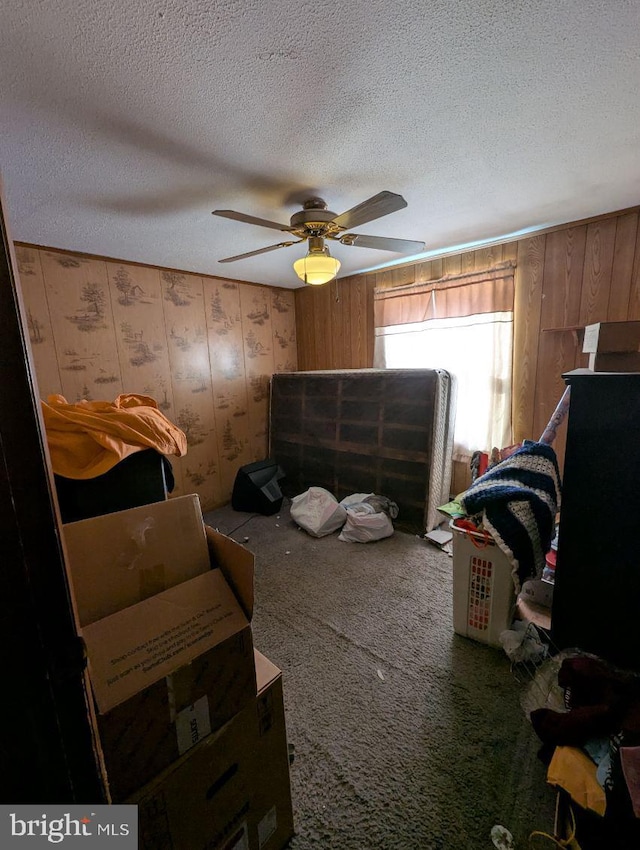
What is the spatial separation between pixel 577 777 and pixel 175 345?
342cm

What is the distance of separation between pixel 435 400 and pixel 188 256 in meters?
2.23

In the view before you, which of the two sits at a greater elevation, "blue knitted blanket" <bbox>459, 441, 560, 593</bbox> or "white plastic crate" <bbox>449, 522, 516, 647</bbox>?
"blue knitted blanket" <bbox>459, 441, 560, 593</bbox>

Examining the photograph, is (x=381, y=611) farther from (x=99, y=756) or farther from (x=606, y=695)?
(x=99, y=756)

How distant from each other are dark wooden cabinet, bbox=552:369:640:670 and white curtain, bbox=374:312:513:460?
1.59 meters

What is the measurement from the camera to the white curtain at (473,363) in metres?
2.79

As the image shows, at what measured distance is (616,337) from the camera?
1311 millimetres

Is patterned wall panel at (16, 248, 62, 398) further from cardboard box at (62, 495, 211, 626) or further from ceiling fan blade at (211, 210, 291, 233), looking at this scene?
cardboard box at (62, 495, 211, 626)

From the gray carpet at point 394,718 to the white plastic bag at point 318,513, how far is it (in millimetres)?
503

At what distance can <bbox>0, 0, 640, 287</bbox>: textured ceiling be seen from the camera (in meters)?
0.93

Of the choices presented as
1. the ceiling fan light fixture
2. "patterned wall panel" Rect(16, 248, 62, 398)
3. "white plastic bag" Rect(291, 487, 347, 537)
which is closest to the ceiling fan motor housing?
the ceiling fan light fixture

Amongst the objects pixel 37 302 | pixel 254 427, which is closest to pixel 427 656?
pixel 254 427

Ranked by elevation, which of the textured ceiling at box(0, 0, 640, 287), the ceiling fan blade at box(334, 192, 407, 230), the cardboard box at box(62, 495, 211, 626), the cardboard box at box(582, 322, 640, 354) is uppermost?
the textured ceiling at box(0, 0, 640, 287)

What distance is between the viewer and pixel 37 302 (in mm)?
2439

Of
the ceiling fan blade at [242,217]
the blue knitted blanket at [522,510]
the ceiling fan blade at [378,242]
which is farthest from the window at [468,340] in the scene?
the ceiling fan blade at [242,217]
